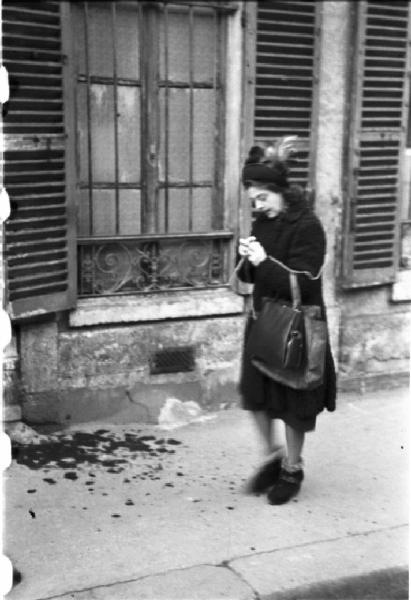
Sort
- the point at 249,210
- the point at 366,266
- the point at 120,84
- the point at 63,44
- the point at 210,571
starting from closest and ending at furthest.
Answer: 1. the point at 210,571
2. the point at 63,44
3. the point at 120,84
4. the point at 249,210
5. the point at 366,266

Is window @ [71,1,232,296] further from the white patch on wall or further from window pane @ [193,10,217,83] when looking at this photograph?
the white patch on wall

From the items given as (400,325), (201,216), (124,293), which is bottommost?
(400,325)

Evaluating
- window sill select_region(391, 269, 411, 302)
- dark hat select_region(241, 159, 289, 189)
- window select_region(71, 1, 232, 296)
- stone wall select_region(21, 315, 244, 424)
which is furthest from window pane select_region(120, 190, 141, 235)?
window sill select_region(391, 269, 411, 302)

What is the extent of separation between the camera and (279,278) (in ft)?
12.9

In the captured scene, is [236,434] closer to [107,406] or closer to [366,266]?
[107,406]

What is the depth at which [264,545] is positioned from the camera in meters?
3.78

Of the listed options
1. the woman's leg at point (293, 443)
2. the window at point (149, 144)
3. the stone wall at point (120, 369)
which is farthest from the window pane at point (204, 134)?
the woman's leg at point (293, 443)

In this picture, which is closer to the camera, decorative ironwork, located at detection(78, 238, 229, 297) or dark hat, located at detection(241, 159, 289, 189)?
dark hat, located at detection(241, 159, 289, 189)

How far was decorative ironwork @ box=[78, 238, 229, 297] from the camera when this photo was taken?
5.41 m

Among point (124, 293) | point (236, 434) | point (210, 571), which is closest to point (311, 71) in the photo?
point (124, 293)

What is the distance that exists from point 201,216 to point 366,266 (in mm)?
1394

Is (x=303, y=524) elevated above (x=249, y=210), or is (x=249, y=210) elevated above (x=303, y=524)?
(x=249, y=210)

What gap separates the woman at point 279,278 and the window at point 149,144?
151 centimetres

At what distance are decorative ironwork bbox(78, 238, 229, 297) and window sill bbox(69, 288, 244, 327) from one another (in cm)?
6
